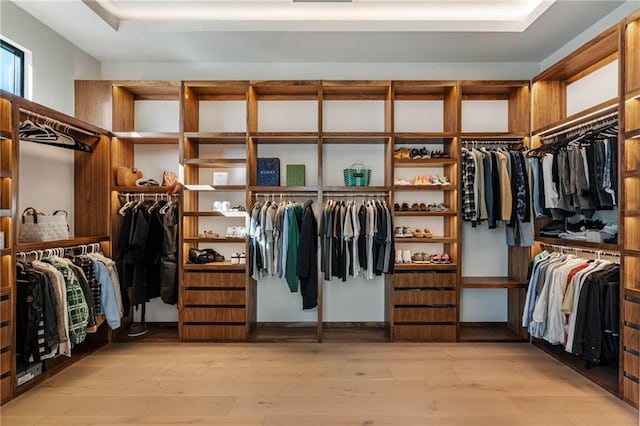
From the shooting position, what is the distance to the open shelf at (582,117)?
292 centimetres

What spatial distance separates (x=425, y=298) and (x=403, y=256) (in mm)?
491

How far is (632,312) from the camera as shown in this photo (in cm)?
263

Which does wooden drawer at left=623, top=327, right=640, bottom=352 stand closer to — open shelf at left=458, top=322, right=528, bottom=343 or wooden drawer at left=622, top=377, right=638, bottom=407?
wooden drawer at left=622, top=377, right=638, bottom=407

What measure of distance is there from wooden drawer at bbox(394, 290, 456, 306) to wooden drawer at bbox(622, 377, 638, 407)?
149cm

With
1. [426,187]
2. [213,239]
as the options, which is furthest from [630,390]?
[213,239]

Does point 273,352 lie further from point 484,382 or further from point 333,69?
point 333,69

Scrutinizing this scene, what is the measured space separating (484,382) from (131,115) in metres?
4.54

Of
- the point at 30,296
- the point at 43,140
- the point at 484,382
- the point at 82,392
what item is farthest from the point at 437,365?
the point at 43,140

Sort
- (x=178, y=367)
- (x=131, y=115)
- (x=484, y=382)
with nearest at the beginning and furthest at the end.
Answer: (x=484, y=382) → (x=178, y=367) → (x=131, y=115)

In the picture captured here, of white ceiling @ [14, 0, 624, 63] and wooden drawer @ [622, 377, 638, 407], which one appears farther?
white ceiling @ [14, 0, 624, 63]

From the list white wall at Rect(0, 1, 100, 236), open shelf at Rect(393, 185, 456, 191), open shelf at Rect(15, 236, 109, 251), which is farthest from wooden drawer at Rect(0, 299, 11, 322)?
open shelf at Rect(393, 185, 456, 191)

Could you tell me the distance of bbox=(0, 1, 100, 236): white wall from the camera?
10.8ft

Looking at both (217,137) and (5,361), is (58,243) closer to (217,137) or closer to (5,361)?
(5,361)

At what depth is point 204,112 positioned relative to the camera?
4426 mm
